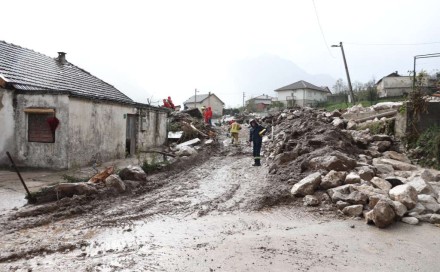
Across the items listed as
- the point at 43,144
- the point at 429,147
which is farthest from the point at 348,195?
the point at 43,144

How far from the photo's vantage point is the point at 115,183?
8227 millimetres

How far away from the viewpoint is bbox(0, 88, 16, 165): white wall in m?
11.1

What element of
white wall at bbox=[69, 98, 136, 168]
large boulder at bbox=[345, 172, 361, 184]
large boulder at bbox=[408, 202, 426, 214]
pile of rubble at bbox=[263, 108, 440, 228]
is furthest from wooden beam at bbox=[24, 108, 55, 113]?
large boulder at bbox=[408, 202, 426, 214]

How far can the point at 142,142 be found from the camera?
1631 centimetres

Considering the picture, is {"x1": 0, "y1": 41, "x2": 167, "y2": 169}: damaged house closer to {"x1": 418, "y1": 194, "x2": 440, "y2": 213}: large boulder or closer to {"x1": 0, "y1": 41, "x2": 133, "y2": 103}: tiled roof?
{"x1": 0, "y1": 41, "x2": 133, "y2": 103}: tiled roof

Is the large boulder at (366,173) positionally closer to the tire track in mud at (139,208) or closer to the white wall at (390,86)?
the tire track in mud at (139,208)

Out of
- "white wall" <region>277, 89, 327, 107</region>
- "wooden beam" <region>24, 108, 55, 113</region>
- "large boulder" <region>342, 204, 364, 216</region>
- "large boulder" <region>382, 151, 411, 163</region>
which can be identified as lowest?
"large boulder" <region>342, 204, 364, 216</region>

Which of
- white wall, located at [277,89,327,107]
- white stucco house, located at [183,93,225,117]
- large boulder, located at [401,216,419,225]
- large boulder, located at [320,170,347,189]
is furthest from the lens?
white stucco house, located at [183,93,225,117]

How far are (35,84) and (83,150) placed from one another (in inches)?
118

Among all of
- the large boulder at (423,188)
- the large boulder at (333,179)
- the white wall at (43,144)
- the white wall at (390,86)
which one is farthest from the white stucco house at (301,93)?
the large boulder at (423,188)

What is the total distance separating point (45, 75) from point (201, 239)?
37.0ft

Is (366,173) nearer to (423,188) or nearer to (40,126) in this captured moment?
(423,188)

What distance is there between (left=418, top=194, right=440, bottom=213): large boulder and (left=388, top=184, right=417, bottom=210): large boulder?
0.22 metres

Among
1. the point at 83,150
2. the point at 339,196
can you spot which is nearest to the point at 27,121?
the point at 83,150
